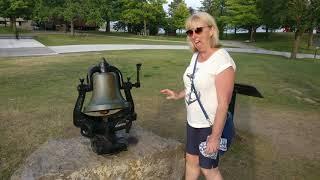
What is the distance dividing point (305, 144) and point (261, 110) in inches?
90.3

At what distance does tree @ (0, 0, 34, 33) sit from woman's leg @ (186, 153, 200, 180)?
39.8 metres

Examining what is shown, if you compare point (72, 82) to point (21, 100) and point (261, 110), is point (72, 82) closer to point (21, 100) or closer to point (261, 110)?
point (21, 100)

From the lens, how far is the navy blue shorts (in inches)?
122

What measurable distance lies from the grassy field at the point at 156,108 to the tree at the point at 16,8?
1049 inches

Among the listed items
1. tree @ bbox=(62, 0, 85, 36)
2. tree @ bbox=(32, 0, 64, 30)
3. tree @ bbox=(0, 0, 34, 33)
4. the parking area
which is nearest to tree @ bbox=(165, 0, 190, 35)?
tree @ bbox=(62, 0, 85, 36)

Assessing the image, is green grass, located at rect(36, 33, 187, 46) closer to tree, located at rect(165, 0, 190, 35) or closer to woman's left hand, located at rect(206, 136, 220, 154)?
tree, located at rect(165, 0, 190, 35)

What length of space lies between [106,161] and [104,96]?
62cm

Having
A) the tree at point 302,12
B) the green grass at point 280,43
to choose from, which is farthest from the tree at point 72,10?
the tree at point 302,12

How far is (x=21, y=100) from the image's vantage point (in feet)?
28.0

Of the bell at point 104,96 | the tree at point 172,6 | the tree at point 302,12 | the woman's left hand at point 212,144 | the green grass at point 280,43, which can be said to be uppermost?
the tree at point 172,6

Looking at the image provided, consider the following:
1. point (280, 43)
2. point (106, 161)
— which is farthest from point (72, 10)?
point (106, 161)

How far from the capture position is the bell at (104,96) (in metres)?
3.14

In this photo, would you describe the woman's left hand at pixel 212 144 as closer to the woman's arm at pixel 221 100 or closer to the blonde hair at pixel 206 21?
the woman's arm at pixel 221 100

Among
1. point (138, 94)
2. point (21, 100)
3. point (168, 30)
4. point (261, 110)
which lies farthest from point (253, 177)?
point (168, 30)
